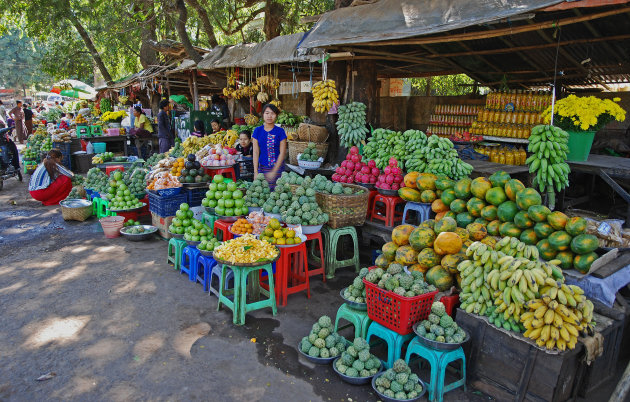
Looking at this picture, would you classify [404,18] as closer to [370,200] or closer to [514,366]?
[370,200]

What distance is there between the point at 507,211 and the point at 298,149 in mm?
3909

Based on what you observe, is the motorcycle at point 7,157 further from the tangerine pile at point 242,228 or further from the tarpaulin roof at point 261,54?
the tangerine pile at point 242,228

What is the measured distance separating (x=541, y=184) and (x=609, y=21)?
116 inches

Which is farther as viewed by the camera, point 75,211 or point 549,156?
point 75,211

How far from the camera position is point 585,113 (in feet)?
15.9

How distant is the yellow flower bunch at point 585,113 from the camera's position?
482 centimetres

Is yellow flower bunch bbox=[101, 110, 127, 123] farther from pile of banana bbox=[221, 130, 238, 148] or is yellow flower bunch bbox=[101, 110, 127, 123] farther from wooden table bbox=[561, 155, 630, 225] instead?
wooden table bbox=[561, 155, 630, 225]

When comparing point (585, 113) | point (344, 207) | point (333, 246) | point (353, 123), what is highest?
point (585, 113)

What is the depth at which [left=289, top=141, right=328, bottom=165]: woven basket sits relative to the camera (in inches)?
270

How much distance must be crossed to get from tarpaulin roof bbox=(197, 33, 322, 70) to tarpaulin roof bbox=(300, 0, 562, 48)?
2.39 feet

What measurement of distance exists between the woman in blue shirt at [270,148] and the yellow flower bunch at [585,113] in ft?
12.3

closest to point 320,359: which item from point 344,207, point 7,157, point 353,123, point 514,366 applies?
point 514,366

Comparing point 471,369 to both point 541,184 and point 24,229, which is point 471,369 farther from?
point 24,229

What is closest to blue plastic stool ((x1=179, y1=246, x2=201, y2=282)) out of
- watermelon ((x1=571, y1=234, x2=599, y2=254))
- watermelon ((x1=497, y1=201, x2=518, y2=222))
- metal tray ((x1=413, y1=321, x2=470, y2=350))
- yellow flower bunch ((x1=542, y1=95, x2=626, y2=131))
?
metal tray ((x1=413, y1=321, x2=470, y2=350))
